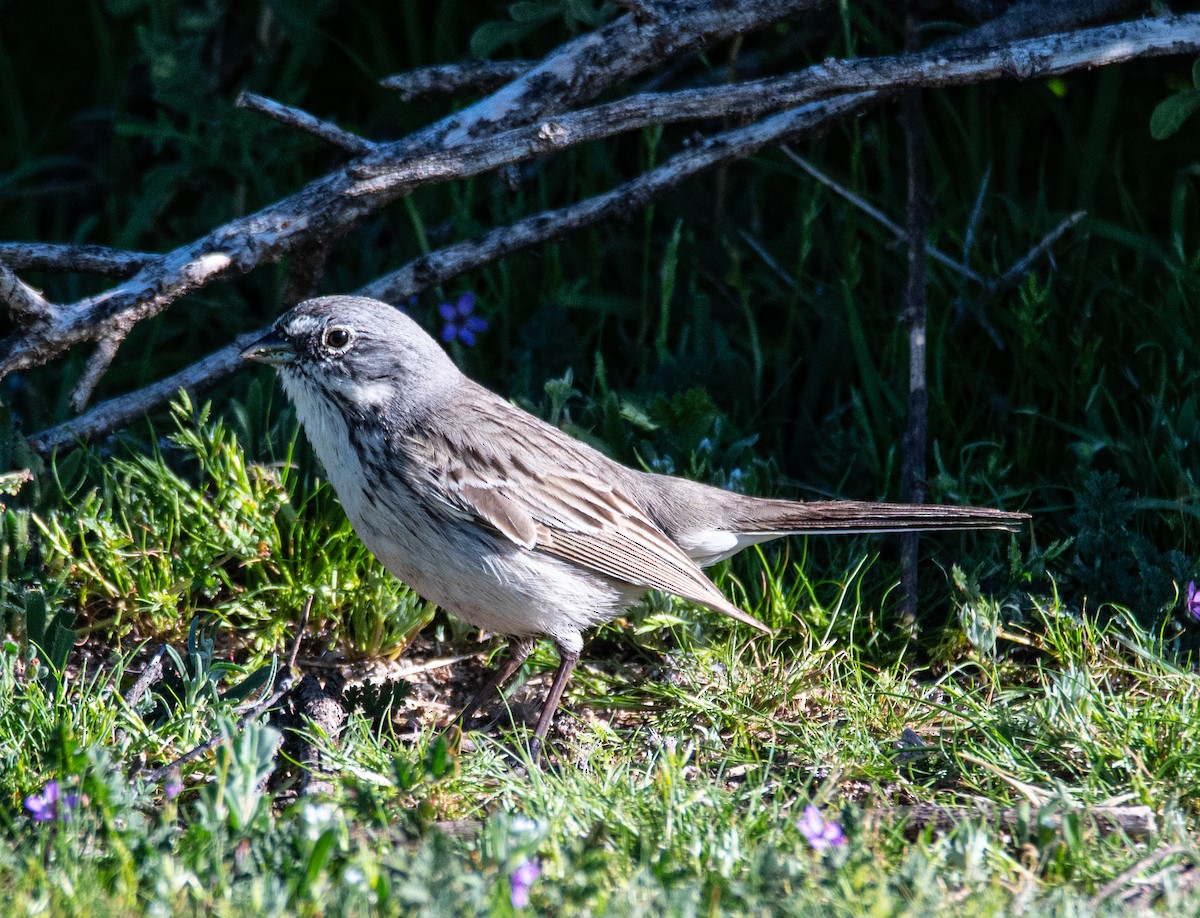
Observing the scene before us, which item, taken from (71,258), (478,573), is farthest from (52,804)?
(71,258)

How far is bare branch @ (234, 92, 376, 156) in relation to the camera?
5.21m

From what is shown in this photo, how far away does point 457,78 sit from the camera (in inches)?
226

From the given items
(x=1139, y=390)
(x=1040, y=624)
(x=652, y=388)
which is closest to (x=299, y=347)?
(x=652, y=388)

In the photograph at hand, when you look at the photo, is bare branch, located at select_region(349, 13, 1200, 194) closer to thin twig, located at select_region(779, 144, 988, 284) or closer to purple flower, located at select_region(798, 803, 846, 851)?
thin twig, located at select_region(779, 144, 988, 284)

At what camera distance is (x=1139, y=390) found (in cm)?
588

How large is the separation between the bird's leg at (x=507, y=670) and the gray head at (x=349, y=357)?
3.30 ft

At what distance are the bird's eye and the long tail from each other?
5.48 feet

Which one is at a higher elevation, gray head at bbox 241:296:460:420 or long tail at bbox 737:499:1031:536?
gray head at bbox 241:296:460:420

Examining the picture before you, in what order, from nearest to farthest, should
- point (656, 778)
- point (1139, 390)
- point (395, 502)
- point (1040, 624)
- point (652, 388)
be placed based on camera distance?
point (656, 778) → point (395, 502) → point (1040, 624) → point (1139, 390) → point (652, 388)

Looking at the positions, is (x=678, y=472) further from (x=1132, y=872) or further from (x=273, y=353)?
(x=1132, y=872)

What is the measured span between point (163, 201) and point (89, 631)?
8.59 ft

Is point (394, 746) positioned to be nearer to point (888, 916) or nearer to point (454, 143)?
point (888, 916)

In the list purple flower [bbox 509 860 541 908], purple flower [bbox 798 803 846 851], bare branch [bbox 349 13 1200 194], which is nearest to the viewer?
purple flower [bbox 509 860 541 908]

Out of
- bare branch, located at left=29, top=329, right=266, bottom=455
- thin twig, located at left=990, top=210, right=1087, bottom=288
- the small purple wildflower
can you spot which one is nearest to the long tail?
the small purple wildflower
